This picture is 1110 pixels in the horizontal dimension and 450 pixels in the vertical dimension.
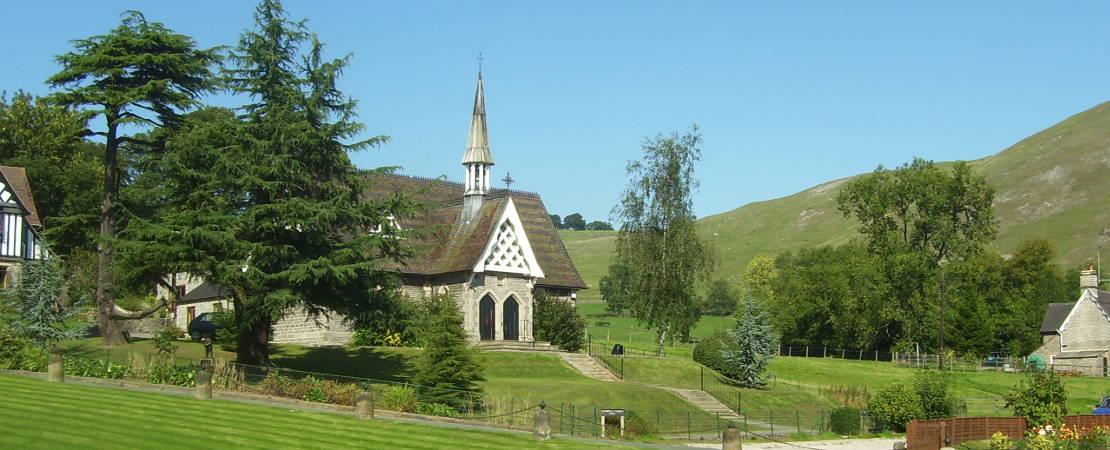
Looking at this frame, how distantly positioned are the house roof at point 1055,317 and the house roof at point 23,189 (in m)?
63.6

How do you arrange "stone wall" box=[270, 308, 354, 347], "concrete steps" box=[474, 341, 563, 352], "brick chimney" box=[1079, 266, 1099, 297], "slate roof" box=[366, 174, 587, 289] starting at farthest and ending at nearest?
"brick chimney" box=[1079, 266, 1099, 297] < "slate roof" box=[366, 174, 587, 289] < "stone wall" box=[270, 308, 354, 347] < "concrete steps" box=[474, 341, 563, 352]

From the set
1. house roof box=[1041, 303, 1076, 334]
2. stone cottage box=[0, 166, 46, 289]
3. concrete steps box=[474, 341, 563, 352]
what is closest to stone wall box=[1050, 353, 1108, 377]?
house roof box=[1041, 303, 1076, 334]

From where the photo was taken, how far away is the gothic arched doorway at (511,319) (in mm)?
56031

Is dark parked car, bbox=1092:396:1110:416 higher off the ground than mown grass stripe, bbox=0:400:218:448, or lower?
lower

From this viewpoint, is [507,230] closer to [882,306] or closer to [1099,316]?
[882,306]

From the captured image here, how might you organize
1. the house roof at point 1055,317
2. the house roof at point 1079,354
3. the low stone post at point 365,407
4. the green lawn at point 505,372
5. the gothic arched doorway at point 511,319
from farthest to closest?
1. the house roof at point 1055,317
2. the house roof at point 1079,354
3. the gothic arched doorway at point 511,319
4. the green lawn at point 505,372
5. the low stone post at point 365,407

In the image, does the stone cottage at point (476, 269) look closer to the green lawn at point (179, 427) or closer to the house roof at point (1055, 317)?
the green lawn at point (179, 427)

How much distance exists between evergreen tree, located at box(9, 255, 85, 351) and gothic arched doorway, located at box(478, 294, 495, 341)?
723 inches

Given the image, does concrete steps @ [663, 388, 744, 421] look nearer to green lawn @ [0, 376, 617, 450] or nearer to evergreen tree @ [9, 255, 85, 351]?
green lawn @ [0, 376, 617, 450]

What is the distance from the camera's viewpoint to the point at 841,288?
8562 cm

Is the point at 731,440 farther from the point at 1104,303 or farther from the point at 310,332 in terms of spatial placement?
the point at 1104,303

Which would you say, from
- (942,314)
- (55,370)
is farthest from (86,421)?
(942,314)

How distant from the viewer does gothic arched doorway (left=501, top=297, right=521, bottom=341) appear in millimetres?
56031

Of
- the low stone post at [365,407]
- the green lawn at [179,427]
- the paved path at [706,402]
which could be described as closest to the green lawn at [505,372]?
the paved path at [706,402]
